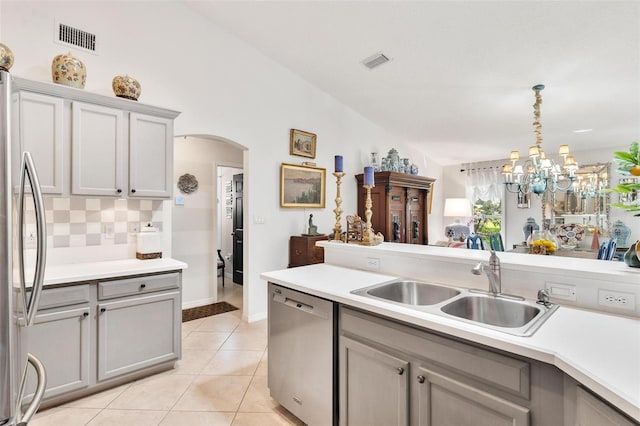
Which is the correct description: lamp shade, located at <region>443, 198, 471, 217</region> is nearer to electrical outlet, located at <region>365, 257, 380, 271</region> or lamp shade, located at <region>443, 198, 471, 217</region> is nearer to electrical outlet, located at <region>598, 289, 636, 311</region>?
electrical outlet, located at <region>365, 257, 380, 271</region>

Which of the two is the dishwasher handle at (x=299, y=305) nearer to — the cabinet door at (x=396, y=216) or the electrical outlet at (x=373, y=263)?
the electrical outlet at (x=373, y=263)

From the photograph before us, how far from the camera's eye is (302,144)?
4.34 m

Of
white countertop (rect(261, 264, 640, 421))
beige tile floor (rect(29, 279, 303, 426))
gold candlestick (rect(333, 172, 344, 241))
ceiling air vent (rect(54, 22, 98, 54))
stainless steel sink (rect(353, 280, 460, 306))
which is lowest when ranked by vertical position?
beige tile floor (rect(29, 279, 303, 426))

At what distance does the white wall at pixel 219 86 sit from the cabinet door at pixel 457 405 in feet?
9.23

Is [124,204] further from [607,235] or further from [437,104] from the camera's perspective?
[607,235]

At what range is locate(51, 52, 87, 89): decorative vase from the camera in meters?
2.35

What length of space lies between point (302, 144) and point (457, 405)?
143 inches

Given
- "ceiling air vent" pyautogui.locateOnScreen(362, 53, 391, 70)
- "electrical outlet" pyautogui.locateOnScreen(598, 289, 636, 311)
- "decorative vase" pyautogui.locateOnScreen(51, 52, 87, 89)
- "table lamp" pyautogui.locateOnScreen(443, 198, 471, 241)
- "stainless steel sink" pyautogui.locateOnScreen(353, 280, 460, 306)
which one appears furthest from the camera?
"table lamp" pyautogui.locateOnScreen(443, 198, 471, 241)

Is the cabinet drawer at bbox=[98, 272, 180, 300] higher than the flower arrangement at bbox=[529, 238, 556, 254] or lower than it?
lower

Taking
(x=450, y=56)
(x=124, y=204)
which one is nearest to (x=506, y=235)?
(x=450, y=56)

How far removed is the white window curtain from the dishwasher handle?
5.89 metres

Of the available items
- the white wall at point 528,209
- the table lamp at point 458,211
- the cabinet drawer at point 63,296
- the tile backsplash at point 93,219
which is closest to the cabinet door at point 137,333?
the cabinet drawer at point 63,296

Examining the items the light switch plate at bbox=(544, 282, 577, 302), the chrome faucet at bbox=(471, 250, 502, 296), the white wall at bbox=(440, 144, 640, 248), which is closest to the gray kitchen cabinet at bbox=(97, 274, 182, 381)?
the chrome faucet at bbox=(471, 250, 502, 296)

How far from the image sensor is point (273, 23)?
131 inches
